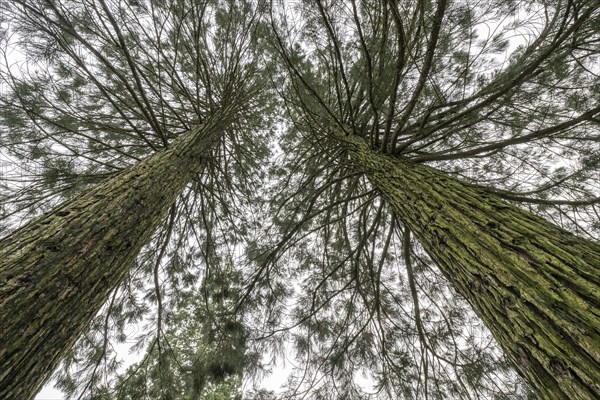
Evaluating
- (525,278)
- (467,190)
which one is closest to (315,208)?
(467,190)

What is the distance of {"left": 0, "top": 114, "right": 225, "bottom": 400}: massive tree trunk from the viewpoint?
95 cm

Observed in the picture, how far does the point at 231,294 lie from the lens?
3.07m

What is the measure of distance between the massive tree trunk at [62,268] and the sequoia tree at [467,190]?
1.13m

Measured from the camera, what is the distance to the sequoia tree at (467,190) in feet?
2.74

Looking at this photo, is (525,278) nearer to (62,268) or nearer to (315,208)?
(62,268)

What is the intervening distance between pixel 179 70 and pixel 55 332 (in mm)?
3352

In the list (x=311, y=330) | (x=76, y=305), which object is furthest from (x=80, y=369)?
(x=311, y=330)

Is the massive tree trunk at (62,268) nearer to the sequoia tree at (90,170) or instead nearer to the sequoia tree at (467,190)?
the sequoia tree at (90,170)

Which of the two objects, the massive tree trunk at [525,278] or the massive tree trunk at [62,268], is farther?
the massive tree trunk at [62,268]

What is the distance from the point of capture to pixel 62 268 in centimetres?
115

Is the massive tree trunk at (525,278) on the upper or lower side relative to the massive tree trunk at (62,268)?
upper

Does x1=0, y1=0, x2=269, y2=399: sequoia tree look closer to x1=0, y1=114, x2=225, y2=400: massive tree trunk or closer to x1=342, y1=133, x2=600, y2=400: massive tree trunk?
x1=0, y1=114, x2=225, y2=400: massive tree trunk

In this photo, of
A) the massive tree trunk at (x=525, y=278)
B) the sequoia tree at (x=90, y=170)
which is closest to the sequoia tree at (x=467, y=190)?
the massive tree trunk at (x=525, y=278)

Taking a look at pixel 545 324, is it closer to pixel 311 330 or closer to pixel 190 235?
pixel 311 330
